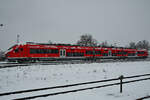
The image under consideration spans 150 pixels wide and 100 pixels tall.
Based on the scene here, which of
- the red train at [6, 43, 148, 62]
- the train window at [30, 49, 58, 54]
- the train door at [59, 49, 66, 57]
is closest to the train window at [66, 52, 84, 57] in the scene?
the red train at [6, 43, 148, 62]

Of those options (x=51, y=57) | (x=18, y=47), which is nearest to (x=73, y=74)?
(x=51, y=57)

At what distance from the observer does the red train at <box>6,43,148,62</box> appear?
20.2 meters

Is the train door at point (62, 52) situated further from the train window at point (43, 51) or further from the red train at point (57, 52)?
the train window at point (43, 51)

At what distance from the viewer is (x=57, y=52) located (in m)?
23.5

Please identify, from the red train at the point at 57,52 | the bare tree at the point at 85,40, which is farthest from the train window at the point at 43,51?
the bare tree at the point at 85,40

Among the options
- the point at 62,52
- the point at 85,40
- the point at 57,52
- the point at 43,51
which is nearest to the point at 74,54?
the point at 62,52

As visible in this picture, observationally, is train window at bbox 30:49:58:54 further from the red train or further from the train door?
the train door

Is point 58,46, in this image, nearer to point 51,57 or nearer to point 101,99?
point 51,57

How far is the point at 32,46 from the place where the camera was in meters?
21.0

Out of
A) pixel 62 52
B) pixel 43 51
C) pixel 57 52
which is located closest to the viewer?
pixel 43 51

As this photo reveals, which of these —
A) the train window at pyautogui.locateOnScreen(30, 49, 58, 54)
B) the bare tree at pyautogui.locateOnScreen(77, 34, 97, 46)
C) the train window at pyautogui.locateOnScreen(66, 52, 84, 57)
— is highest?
the bare tree at pyautogui.locateOnScreen(77, 34, 97, 46)

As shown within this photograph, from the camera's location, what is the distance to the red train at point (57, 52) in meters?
20.2

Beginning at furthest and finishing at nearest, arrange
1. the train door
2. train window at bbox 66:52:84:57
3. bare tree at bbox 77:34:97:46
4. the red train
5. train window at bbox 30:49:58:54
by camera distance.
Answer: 1. bare tree at bbox 77:34:97:46
2. train window at bbox 66:52:84:57
3. the train door
4. train window at bbox 30:49:58:54
5. the red train

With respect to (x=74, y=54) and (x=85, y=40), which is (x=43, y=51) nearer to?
(x=74, y=54)
